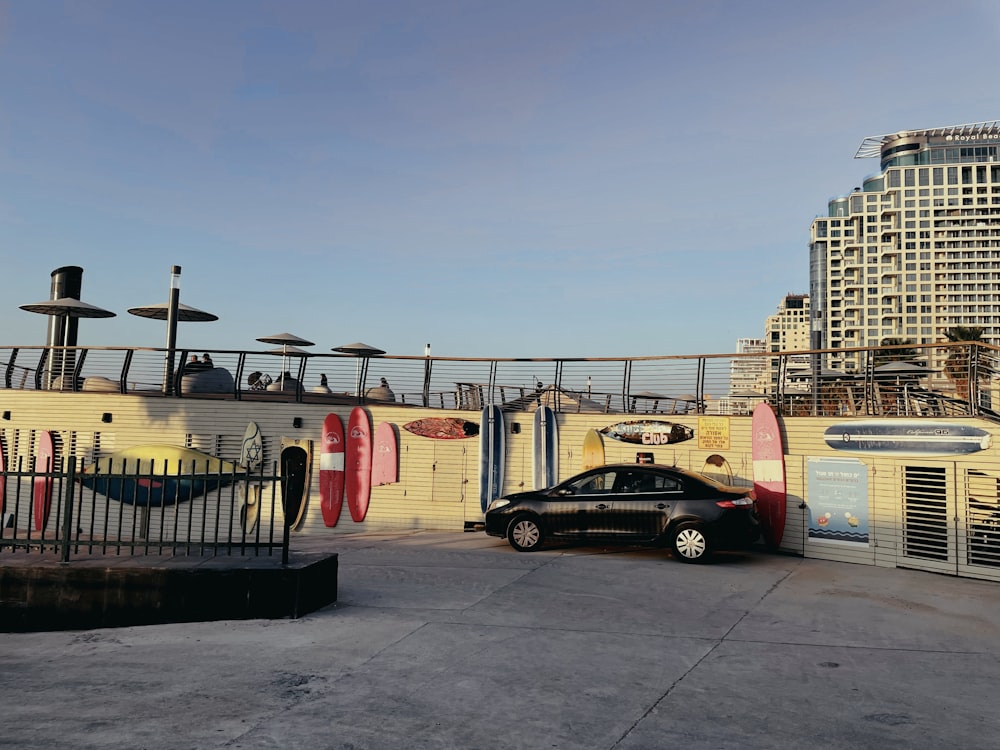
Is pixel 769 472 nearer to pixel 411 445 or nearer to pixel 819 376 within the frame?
pixel 819 376

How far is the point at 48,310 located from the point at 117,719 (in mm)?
18143

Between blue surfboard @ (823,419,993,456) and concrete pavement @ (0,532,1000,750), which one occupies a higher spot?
blue surfboard @ (823,419,993,456)

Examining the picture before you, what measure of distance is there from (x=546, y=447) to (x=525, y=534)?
311cm

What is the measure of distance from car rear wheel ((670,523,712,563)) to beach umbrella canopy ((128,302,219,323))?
1458cm

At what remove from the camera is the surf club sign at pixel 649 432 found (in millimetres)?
14922

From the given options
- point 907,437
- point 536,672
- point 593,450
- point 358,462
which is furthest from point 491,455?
point 536,672

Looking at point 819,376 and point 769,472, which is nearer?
point 819,376

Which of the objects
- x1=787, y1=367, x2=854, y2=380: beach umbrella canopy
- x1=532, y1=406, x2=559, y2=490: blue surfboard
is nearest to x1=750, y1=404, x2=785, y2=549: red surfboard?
x1=787, y1=367, x2=854, y2=380: beach umbrella canopy

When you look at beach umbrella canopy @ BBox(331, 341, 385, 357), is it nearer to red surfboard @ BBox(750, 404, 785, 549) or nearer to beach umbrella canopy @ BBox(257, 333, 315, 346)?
beach umbrella canopy @ BBox(257, 333, 315, 346)

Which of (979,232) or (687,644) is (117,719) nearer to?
(687,644)

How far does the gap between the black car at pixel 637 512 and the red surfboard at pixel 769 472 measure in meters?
1.64

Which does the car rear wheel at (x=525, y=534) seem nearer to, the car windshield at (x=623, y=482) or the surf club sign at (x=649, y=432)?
the car windshield at (x=623, y=482)

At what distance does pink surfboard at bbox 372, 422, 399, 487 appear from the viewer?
16609 mm

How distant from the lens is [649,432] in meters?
15.2
